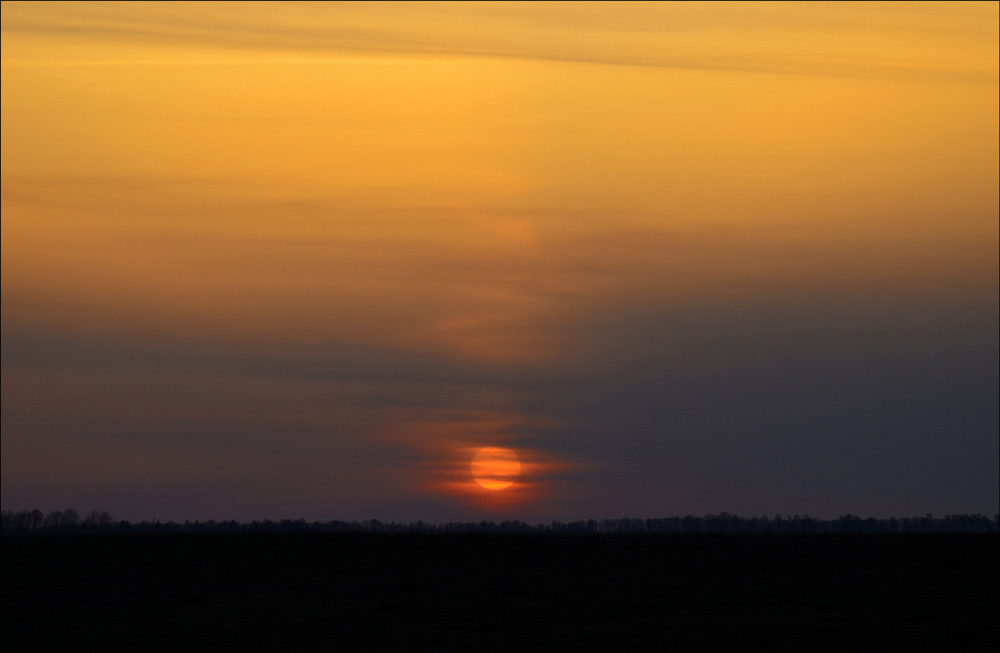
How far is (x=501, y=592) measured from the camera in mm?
49875

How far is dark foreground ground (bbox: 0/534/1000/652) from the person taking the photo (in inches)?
1625

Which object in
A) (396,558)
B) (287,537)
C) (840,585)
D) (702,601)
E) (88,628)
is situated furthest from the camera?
(287,537)

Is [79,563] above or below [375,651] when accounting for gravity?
above

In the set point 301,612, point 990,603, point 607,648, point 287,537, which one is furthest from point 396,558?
point 990,603

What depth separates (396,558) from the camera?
57562mm

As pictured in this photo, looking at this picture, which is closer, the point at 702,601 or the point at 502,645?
the point at 502,645

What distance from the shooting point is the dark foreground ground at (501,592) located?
135ft

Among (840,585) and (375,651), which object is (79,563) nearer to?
(375,651)

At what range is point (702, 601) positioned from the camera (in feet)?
155

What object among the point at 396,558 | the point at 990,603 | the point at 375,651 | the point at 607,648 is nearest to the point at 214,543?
the point at 396,558

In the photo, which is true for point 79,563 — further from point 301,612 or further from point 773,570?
point 773,570

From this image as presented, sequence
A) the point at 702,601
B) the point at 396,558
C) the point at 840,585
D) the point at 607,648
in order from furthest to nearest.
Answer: the point at 396,558
the point at 840,585
the point at 702,601
the point at 607,648

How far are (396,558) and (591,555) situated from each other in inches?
334

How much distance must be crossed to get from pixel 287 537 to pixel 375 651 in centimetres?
2335
